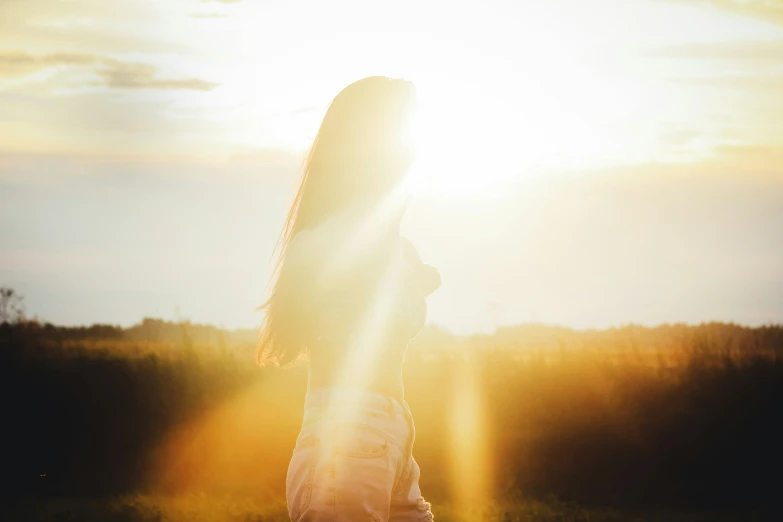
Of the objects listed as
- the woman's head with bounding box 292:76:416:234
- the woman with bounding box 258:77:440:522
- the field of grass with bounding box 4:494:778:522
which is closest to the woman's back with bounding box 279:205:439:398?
the woman with bounding box 258:77:440:522

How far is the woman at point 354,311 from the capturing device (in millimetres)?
2578

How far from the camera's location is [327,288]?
280 cm

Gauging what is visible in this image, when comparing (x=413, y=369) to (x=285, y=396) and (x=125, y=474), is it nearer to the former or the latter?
(x=285, y=396)

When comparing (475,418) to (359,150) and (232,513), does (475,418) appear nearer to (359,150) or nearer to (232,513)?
(232,513)

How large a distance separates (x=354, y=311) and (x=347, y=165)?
0.53 m

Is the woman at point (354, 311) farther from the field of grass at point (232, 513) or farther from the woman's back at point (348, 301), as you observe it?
the field of grass at point (232, 513)

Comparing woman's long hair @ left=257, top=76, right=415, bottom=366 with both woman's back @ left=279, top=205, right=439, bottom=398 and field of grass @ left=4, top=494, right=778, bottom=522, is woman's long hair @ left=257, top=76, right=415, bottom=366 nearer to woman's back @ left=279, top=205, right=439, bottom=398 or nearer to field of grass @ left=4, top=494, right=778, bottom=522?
woman's back @ left=279, top=205, right=439, bottom=398

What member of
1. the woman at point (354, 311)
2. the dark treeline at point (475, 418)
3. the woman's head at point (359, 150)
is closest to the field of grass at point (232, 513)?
the dark treeline at point (475, 418)

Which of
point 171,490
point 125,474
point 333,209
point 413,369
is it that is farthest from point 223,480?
point 333,209

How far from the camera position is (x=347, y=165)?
9.61ft

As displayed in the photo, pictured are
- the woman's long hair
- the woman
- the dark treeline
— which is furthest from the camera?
the dark treeline

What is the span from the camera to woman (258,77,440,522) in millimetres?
2578

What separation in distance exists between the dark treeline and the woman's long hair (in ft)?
31.4

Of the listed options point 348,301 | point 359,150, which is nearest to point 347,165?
point 359,150
